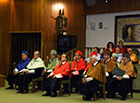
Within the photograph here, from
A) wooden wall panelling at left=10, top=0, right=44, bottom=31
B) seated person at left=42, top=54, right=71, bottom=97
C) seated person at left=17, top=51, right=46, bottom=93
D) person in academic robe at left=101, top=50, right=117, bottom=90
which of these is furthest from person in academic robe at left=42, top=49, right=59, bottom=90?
wooden wall panelling at left=10, top=0, right=44, bottom=31

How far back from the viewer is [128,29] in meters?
11.7

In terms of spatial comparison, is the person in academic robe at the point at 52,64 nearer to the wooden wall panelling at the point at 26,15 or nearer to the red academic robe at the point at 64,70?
the red academic robe at the point at 64,70

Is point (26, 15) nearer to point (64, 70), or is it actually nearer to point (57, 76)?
point (64, 70)

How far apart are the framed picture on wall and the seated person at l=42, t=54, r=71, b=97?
193 inches

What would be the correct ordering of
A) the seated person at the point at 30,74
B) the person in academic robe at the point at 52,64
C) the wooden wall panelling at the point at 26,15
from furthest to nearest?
the wooden wall panelling at the point at 26,15, the person in academic robe at the point at 52,64, the seated person at the point at 30,74

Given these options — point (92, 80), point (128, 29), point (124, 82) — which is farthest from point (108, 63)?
point (128, 29)

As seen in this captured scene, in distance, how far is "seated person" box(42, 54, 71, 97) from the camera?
23.3ft

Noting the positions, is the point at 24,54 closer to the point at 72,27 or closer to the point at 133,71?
the point at 133,71

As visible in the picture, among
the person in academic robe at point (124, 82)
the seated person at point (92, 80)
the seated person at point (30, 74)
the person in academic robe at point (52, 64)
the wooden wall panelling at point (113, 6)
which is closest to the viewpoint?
the seated person at point (92, 80)

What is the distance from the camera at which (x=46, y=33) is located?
10.8 metres

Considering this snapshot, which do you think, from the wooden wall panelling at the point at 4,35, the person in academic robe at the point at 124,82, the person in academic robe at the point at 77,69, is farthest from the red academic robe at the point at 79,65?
the wooden wall panelling at the point at 4,35

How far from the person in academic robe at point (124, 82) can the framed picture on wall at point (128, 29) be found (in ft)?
15.4

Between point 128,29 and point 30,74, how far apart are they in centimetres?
551

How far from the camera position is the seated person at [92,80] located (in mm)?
6520
